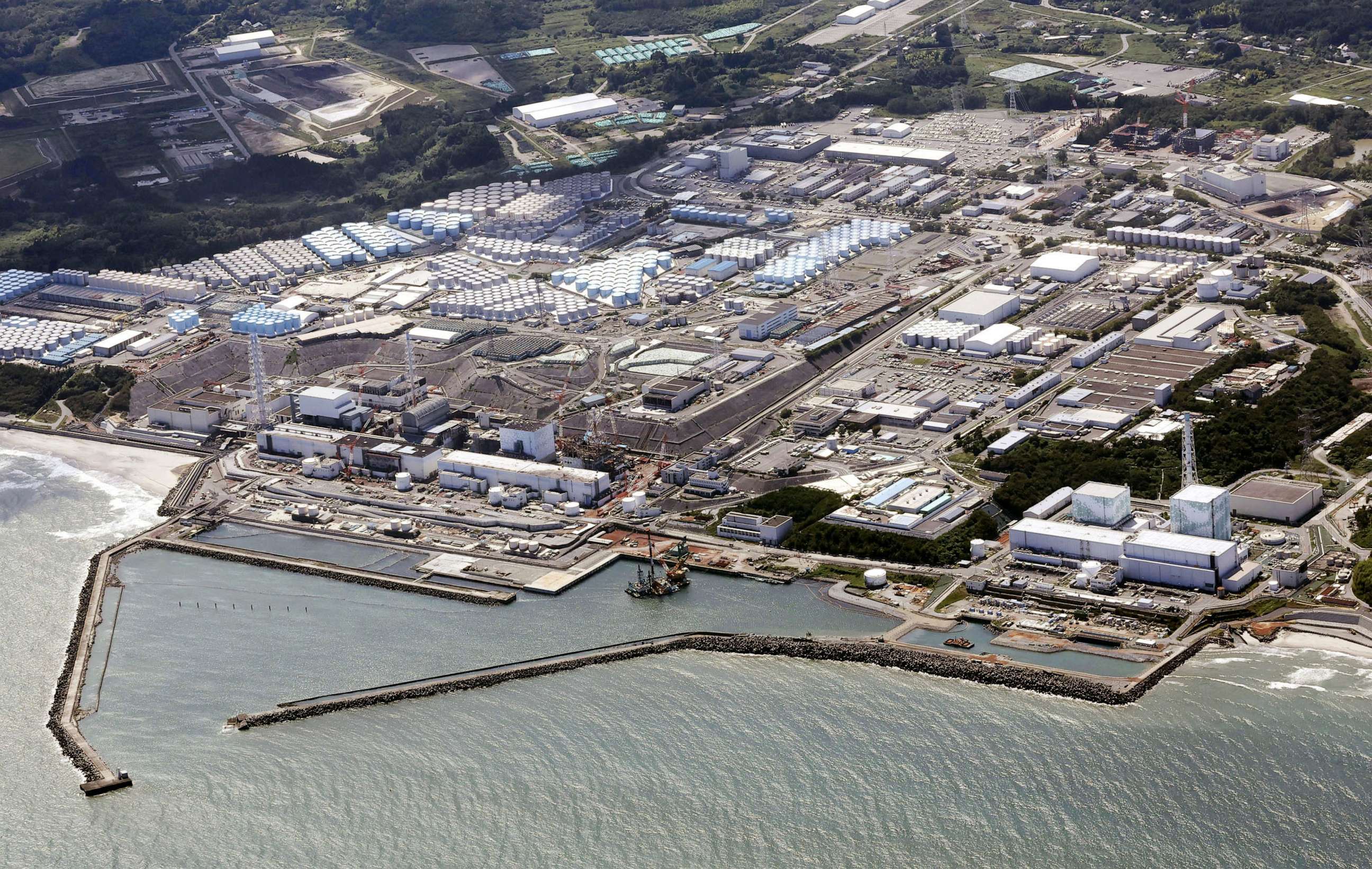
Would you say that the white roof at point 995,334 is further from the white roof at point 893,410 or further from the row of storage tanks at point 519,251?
the row of storage tanks at point 519,251

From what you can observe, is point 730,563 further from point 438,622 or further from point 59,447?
point 59,447

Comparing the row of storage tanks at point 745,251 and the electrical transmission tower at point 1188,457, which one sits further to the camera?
the row of storage tanks at point 745,251

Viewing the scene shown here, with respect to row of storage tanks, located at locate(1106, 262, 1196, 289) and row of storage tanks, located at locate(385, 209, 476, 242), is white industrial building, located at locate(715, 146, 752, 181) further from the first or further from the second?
row of storage tanks, located at locate(1106, 262, 1196, 289)

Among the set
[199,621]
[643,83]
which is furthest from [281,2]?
[199,621]

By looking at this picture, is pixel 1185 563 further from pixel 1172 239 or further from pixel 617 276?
pixel 617 276

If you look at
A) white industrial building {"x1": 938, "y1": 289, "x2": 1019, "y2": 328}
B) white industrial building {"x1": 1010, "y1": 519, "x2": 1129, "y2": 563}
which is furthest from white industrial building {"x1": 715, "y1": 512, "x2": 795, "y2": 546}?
white industrial building {"x1": 938, "y1": 289, "x2": 1019, "y2": 328}

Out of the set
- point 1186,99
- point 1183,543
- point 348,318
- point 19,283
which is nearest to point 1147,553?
point 1183,543

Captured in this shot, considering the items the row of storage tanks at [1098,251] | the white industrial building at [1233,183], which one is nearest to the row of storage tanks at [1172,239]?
the row of storage tanks at [1098,251]
